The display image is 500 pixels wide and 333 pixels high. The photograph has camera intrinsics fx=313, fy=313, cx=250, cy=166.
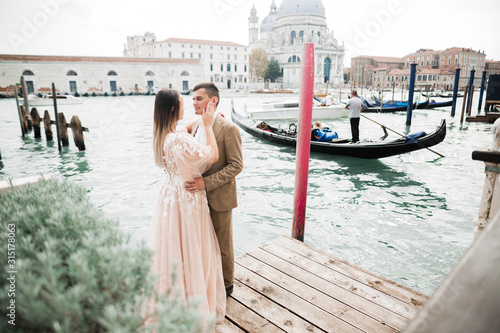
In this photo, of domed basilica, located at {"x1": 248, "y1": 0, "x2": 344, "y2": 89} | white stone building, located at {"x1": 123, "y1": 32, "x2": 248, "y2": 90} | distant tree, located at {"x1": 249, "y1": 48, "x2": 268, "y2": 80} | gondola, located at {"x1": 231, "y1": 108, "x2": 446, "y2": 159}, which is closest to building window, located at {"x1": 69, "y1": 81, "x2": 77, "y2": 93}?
white stone building, located at {"x1": 123, "y1": 32, "x2": 248, "y2": 90}

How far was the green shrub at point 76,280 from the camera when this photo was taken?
0.58 metres

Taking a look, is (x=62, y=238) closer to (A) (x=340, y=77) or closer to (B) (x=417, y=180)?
(B) (x=417, y=180)

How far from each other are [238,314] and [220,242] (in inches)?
17.6

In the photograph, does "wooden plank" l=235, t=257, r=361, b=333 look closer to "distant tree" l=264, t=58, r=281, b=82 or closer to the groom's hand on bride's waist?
the groom's hand on bride's waist

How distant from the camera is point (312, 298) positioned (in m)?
2.07

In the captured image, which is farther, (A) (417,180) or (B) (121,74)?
(B) (121,74)

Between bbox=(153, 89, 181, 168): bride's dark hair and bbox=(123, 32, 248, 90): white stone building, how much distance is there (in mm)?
57495

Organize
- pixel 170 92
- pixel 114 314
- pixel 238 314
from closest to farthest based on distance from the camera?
pixel 114 314
pixel 170 92
pixel 238 314

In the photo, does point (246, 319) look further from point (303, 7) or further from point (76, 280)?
point (303, 7)

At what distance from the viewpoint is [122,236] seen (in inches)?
34.6

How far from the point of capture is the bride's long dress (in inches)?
67.1

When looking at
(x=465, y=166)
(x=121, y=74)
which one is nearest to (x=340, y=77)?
(x=121, y=74)

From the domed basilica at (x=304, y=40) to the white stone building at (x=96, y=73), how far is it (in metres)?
22.9

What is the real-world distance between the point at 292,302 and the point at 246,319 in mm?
337
